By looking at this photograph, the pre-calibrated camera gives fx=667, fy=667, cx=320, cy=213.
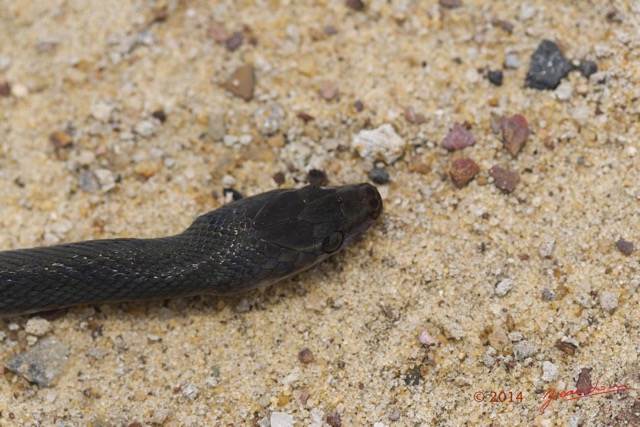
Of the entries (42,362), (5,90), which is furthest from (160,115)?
(42,362)

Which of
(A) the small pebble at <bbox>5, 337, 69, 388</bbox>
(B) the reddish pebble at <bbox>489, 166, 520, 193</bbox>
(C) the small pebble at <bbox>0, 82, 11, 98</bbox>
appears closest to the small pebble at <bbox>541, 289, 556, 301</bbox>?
(B) the reddish pebble at <bbox>489, 166, 520, 193</bbox>

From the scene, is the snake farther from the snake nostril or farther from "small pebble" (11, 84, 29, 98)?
"small pebble" (11, 84, 29, 98)

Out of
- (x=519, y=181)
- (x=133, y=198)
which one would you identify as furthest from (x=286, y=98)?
(x=519, y=181)

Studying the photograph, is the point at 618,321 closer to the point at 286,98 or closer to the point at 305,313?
the point at 305,313

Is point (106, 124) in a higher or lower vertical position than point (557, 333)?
higher

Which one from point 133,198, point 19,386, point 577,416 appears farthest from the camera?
point 133,198

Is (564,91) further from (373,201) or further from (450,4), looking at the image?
(373,201)
